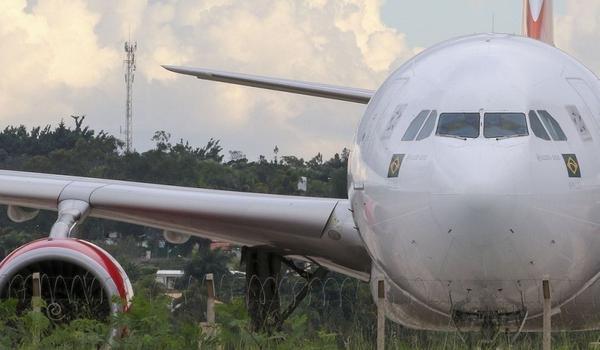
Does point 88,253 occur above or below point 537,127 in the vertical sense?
below

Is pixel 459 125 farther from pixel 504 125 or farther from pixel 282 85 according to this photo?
pixel 282 85

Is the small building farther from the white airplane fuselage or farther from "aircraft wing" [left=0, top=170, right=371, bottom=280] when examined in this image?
the white airplane fuselage

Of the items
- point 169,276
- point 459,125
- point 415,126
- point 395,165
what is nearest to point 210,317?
point 395,165

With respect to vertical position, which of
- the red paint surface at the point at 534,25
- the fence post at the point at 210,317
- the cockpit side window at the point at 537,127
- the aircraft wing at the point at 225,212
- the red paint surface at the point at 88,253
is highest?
the red paint surface at the point at 534,25

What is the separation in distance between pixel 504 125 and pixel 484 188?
3.60 ft

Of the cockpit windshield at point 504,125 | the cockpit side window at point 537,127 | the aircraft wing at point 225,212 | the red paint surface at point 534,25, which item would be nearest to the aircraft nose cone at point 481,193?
the cockpit windshield at point 504,125

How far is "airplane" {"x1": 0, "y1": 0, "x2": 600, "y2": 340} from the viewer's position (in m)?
11.4

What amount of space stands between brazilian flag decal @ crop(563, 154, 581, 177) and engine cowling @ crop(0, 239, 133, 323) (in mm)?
4731

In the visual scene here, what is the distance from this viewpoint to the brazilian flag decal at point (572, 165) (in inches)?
472

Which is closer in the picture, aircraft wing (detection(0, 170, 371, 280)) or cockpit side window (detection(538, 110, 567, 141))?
cockpit side window (detection(538, 110, 567, 141))

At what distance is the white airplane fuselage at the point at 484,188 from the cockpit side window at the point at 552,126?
55 mm

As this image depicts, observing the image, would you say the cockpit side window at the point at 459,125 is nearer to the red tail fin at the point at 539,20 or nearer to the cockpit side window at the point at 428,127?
the cockpit side window at the point at 428,127

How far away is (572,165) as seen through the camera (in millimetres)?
12039

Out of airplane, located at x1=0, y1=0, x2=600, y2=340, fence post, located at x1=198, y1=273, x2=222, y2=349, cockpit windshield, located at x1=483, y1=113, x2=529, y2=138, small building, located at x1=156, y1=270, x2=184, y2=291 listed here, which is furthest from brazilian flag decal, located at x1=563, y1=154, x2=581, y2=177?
small building, located at x1=156, y1=270, x2=184, y2=291
